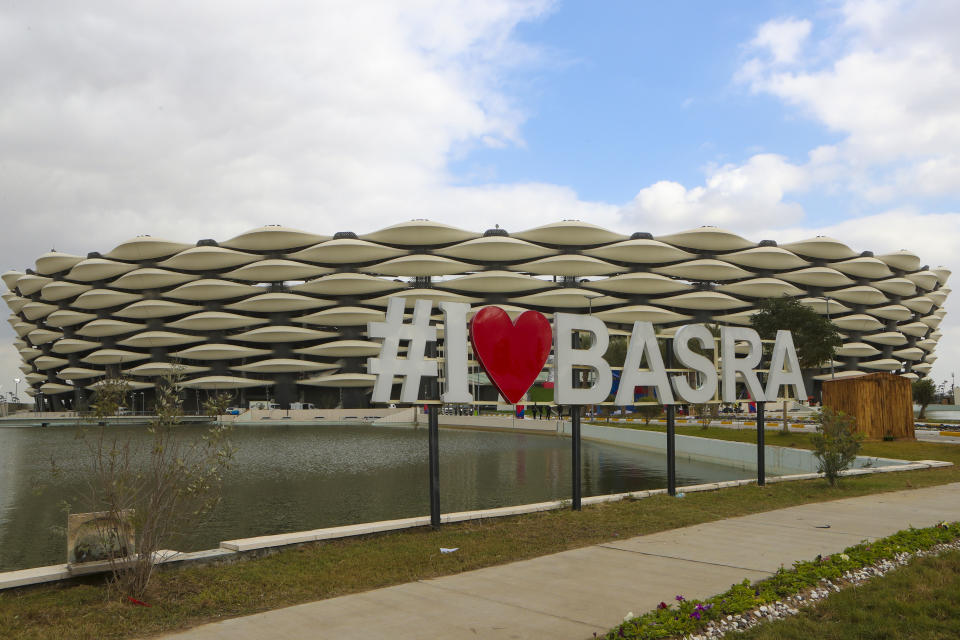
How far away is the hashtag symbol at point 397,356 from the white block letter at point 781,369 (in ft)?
34.8

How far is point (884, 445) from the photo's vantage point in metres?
30.1

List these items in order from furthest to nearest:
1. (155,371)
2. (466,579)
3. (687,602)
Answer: (155,371) < (466,579) < (687,602)

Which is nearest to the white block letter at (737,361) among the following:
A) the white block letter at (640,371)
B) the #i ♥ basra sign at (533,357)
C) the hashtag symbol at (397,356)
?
the #i ♥ basra sign at (533,357)

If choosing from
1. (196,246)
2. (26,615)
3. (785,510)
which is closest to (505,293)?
(196,246)

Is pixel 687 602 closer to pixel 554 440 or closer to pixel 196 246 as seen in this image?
pixel 554 440

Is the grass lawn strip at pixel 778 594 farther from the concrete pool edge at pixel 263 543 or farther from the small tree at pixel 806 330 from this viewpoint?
the small tree at pixel 806 330

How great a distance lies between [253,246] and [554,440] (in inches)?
2871

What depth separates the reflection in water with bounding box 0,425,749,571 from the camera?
16.7 meters

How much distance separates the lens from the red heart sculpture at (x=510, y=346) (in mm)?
14031

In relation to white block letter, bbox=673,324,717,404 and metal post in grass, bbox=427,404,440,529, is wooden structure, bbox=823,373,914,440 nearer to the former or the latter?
white block letter, bbox=673,324,717,404

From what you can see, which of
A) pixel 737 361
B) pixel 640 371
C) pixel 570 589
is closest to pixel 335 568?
pixel 570 589

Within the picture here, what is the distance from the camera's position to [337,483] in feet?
82.0

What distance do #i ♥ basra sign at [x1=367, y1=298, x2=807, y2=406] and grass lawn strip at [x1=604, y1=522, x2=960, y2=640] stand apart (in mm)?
6052

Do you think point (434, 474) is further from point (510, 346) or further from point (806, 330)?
point (806, 330)
